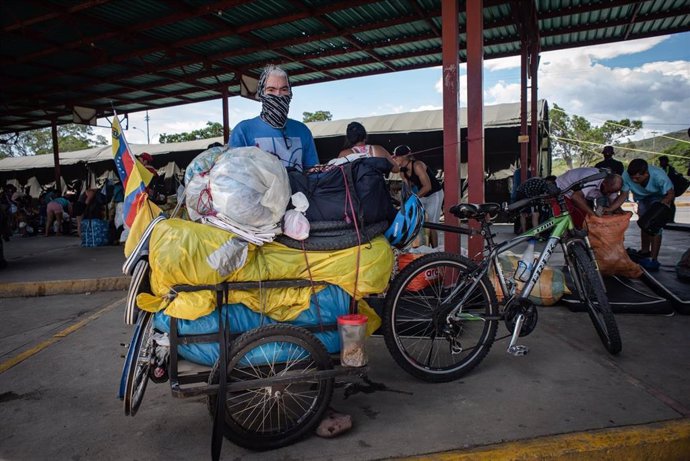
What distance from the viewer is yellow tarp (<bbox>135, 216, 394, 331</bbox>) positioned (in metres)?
2.20

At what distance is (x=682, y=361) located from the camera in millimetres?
3172

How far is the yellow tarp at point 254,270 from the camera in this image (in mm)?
2197

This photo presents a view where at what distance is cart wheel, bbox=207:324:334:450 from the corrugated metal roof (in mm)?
7451

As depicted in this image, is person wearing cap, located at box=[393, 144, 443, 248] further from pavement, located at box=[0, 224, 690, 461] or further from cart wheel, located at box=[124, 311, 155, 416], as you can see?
cart wheel, located at box=[124, 311, 155, 416]

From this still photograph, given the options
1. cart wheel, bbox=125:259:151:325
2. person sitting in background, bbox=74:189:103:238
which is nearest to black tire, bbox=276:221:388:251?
cart wheel, bbox=125:259:151:325

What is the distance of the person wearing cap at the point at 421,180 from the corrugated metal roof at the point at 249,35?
3842 millimetres

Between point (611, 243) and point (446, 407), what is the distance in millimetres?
3329

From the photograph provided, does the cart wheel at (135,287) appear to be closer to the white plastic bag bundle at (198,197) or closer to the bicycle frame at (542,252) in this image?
the white plastic bag bundle at (198,197)

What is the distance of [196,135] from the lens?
3834 cm

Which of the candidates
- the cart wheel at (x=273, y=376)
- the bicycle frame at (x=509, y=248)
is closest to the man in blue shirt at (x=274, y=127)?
the cart wheel at (x=273, y=376)

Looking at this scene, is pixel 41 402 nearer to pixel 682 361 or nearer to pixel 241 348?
pixel 241 348

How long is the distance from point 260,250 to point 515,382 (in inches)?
74.4

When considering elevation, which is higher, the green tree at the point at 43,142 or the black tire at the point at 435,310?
the green tree at the point at 43,142

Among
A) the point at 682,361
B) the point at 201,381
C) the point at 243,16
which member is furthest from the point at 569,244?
the point at 243,16
